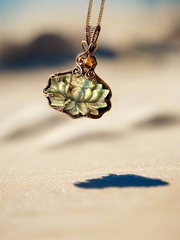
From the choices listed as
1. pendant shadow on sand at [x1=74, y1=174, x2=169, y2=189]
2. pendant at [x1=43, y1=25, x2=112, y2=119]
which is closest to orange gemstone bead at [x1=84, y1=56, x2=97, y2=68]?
pendant at [x1=43, y1=25, x2=112, y2=119]

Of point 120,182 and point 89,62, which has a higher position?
point 89,62

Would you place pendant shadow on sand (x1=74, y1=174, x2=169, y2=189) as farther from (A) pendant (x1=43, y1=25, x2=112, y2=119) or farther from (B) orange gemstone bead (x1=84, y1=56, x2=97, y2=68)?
(B) orange gemstone bead (x1=84, y1=56, x2=97, y2=68)

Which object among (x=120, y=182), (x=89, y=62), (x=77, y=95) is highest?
(x=89, y=62)

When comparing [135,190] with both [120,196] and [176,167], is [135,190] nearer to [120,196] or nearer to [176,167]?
[120,196]

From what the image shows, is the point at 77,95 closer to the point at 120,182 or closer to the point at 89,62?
the point at 89,62

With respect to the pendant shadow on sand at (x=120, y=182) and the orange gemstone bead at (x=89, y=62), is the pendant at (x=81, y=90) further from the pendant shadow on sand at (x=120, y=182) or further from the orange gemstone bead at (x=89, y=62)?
the pendant shadow on sand at (x=120, y=182)

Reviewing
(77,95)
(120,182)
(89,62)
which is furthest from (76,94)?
(120,182)

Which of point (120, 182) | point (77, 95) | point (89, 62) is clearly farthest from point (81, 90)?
point (120, 182)
